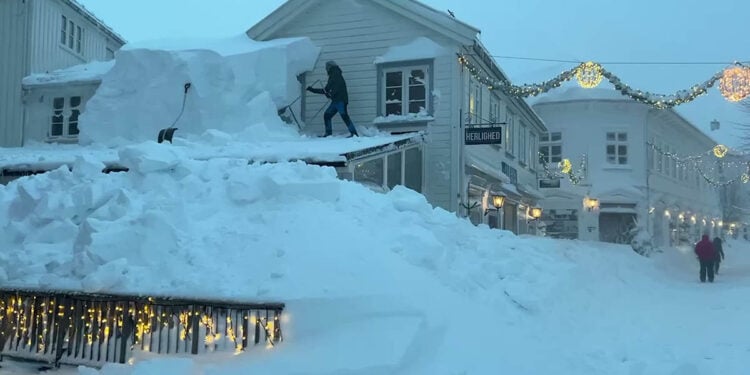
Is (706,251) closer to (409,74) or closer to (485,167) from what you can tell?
(485,167)

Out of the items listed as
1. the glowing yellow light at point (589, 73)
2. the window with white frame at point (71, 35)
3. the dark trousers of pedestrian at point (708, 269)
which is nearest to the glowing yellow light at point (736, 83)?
the glowing yellow light at point (589, 73)

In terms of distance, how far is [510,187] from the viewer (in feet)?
74.4

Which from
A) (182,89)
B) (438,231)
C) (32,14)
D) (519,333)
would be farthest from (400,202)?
(32,14)

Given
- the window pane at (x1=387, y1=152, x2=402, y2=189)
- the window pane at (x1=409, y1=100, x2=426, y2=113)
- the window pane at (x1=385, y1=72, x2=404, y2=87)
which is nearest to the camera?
the window pane at (x1=387, y1=152, x2=402, y2=189)

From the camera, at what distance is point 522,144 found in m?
27.3

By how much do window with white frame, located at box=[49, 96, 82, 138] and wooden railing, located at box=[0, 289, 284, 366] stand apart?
12.7m

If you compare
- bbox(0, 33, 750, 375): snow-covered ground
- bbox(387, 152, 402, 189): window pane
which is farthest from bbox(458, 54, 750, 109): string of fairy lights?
bbox(0, 33, 750, 375): snow-covered ground

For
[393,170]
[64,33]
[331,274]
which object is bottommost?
[331,274]

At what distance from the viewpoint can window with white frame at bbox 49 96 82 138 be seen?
66.7 feet

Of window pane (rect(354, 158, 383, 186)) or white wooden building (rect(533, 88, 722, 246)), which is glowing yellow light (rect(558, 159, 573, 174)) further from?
window pane (rect(354, 158, 383, 186))

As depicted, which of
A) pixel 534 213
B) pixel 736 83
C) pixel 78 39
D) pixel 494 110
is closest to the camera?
pixel 736 83

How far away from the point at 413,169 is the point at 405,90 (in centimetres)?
236

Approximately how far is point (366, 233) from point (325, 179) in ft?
4.43

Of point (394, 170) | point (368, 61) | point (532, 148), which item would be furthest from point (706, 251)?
point (368, 61)
